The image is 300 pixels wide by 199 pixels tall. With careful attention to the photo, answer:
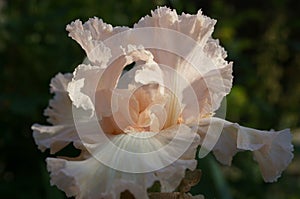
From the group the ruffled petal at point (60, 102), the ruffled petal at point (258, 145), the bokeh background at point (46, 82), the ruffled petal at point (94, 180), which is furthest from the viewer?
the bokeh background at point (46, 82)

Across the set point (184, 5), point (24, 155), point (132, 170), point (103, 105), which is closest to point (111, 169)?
point (132, 170)

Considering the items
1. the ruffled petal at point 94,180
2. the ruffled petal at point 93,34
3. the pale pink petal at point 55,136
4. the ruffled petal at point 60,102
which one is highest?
the ruffled petal at point 93,34

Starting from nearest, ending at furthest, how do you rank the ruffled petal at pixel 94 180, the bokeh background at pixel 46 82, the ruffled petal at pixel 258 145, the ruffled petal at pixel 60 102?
the ruffled petal at pixel 94 180 → the ruffled petal at pixel 258 145 → the ruffled petal at pixel 60 102 → the bokeh background at pixel 46 82

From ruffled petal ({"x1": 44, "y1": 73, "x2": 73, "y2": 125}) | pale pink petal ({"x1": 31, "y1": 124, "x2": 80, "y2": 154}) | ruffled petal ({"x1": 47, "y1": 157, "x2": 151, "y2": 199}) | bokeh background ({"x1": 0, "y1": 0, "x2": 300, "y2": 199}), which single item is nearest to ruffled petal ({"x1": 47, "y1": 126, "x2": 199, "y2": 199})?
ruffled petal ({"x1": 47, "y1": 157, "x2": 151, "y2": 199})

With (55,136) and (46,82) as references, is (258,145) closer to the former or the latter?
(55,136)

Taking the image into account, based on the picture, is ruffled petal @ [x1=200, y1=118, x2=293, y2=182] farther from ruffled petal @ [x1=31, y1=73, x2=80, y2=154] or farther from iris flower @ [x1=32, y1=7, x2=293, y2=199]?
ruffled petal @ [x1=31, y1=73, x2=80, y2=154]

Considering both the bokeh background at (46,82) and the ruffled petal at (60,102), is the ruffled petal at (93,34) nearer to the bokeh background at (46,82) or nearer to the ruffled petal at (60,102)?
the ruffled petal at (60,102)

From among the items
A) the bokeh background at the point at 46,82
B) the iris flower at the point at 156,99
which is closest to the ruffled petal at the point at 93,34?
the iris flower at the point at 156,99
